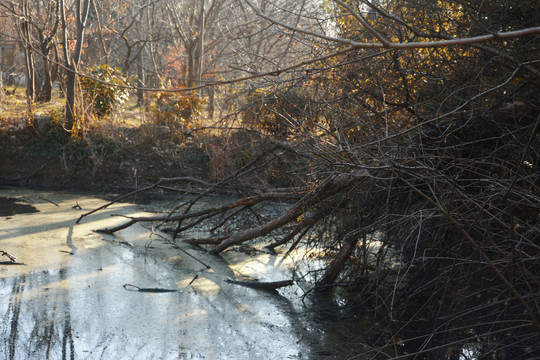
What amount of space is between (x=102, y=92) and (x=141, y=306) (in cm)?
824

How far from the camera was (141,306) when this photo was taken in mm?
4809

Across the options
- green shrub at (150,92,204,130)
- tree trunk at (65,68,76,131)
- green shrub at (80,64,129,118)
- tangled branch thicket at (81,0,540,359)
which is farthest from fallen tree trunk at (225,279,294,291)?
green shrub at (80,64,129,118)

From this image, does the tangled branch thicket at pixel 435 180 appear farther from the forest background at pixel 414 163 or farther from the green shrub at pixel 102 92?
the green shrub at pixel 102 92

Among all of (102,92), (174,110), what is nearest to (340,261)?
(174,110)

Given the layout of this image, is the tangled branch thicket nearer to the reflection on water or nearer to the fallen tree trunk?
the fallen tree trunk

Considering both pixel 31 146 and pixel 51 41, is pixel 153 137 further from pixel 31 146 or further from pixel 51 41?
pixel 51 41

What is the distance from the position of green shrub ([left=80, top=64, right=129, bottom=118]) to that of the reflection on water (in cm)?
541

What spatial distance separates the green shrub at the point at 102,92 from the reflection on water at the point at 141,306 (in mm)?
5409

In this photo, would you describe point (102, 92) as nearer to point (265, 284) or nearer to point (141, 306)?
point (265, 284)

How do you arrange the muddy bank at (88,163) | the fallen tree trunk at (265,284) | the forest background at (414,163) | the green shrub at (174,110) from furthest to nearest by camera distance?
the green shrub at (174,110)
the muddy bank at (88,163)
the fallen tree trunk at (265,284)
the forest background at (414,163)

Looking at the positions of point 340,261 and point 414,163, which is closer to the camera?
point 414,163

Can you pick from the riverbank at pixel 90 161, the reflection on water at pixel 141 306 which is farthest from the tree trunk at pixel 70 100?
the reflection on water at pixel 141 306

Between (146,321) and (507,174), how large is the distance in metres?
3.06

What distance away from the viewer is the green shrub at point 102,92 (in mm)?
11820
